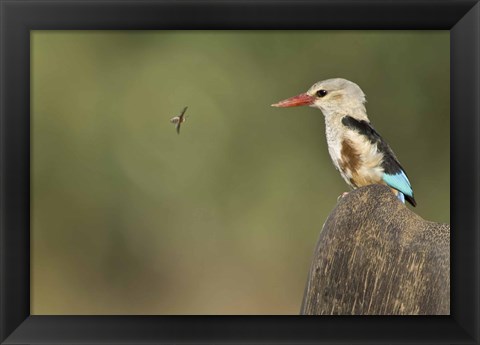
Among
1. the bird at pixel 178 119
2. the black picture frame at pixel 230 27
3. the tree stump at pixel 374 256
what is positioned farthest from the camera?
the bird at pixel 178 119

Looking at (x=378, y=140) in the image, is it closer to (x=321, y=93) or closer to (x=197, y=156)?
(x=321, y=93)

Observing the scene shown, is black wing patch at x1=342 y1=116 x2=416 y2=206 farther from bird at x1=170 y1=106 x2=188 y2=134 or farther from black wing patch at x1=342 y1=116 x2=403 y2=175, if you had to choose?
bird at x1=170 y1=106 x2=188 y2=134

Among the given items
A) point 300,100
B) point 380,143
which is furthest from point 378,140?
point 300,100

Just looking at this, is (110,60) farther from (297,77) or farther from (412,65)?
(412,65)

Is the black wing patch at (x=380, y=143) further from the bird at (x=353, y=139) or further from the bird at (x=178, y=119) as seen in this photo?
the bird at (x=178, y=119)

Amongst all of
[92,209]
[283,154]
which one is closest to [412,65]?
[283,154]

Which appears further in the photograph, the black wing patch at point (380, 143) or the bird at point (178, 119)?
the bird at point (178, 119)

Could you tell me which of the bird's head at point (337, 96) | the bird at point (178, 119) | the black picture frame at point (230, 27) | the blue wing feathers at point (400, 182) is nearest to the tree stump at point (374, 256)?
the black picture frame at point (230, 27)

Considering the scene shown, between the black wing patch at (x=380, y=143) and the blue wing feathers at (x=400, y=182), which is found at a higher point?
the black wing patch at (x=380, y=143)
